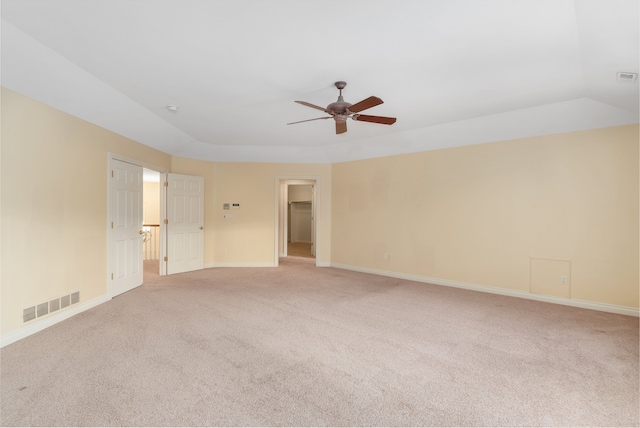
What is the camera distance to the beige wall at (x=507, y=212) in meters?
3.88

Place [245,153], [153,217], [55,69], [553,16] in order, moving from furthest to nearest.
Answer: [153,217]
[245,153]
[55,69]
[553,16]

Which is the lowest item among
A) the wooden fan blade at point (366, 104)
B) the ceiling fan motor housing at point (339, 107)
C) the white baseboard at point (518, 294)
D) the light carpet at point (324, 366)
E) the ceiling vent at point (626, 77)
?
the light carpet at point (324, 366)

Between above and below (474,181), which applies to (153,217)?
below

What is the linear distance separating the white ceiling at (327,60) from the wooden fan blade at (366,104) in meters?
0.34

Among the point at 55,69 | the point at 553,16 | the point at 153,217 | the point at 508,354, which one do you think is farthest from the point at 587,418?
the point at 153,217

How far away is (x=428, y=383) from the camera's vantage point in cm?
225

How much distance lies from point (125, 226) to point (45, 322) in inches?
68.4

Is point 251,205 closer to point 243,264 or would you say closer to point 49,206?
point 243,264

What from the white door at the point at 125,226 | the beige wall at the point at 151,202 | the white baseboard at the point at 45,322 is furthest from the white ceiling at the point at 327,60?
the beige wall at the point at 151,202

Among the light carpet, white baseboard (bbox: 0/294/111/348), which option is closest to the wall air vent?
white baseboard (bbox: 0/294/111/348)

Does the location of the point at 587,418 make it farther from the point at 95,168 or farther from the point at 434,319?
the point at 95,168

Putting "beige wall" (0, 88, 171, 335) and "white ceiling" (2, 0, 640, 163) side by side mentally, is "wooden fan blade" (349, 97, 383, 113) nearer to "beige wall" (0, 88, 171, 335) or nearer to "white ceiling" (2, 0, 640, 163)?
"white ceiling" (2, 0, 640, 163)

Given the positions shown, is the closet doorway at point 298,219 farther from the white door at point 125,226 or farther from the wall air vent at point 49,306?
the wall air vent at point 49,306

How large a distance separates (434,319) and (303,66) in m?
3.23
